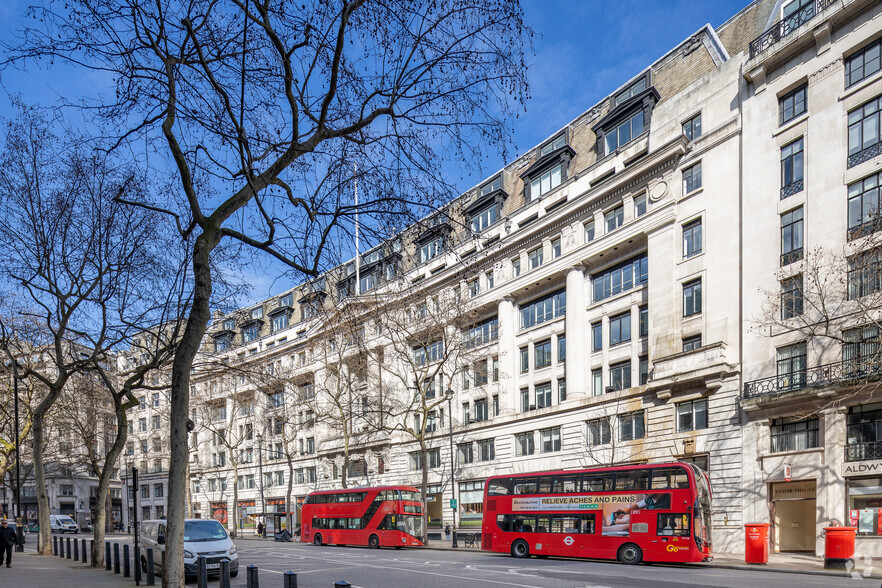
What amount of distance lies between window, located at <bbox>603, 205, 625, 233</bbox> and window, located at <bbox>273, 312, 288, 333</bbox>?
4543 cm

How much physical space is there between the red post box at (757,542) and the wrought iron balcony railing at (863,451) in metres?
5.05

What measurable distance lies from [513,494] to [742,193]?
55.0 ft

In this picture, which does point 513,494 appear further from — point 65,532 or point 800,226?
point 65,532

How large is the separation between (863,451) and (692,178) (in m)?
14.6

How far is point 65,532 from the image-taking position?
6712 cm

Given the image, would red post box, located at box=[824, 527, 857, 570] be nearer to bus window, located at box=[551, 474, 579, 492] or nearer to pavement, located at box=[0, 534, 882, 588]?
pavement, located at box=[0, 534, 882, 588]

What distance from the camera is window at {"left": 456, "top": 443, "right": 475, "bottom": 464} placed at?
157 feet

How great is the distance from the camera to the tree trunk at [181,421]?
10.7m

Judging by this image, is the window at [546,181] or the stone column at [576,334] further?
the window at [546,181]

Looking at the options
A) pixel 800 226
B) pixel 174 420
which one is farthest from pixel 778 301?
pixel 174 420

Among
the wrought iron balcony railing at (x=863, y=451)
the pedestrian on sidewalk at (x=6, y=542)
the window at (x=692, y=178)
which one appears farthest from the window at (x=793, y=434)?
the pedestrian on sidewalk at (x=6, y=542)

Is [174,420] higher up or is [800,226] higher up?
[800,226]

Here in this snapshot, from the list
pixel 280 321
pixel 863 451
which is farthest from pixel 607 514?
pixel 280 321

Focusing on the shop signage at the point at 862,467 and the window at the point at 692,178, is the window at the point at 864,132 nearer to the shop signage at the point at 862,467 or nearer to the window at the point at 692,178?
the window at the point at 692,178
